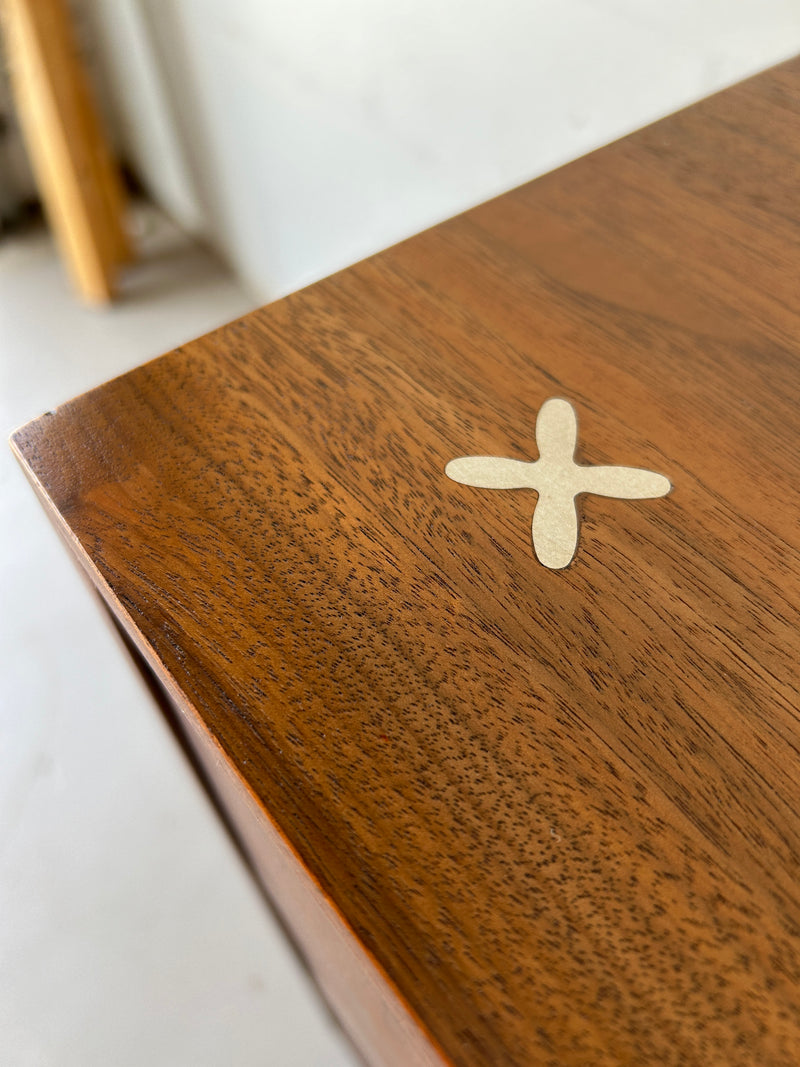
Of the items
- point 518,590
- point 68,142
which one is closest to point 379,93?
point 68,142

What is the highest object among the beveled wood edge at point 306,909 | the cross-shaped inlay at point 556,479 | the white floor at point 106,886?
the cross-shaped inlay at point 556,479

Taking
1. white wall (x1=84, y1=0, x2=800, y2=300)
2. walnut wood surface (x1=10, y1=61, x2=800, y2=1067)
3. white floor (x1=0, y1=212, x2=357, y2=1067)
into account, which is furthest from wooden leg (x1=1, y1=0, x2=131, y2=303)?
walnut wood surface (x1=10, y1=61, x2=800, y2=1067)

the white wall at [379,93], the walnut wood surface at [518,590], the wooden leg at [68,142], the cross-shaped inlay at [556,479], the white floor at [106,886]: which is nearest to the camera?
the walnut wood surface at [518,590]

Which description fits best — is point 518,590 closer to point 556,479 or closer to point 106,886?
point 556,479

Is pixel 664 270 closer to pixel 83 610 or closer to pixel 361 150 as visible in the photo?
pixel 361 150

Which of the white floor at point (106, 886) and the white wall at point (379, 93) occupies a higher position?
the white wall at point (379, 93)

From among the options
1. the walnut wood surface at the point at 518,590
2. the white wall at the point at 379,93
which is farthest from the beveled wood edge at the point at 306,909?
the white wall at the point at 379,93

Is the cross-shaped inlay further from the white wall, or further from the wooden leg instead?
the wooden leg

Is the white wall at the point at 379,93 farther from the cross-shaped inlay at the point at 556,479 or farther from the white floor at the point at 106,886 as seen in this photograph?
the white floor at the point at 106,886
